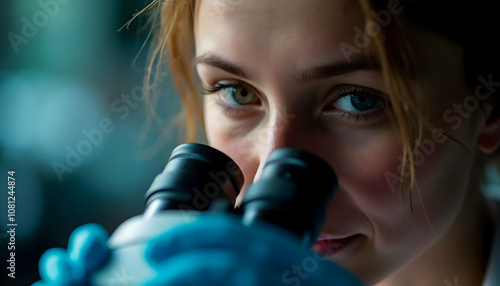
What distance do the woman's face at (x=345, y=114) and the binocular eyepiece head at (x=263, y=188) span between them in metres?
0.10

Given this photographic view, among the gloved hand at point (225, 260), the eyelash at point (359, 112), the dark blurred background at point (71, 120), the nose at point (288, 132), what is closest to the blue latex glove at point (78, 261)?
the gloved hand at point (225, 260)

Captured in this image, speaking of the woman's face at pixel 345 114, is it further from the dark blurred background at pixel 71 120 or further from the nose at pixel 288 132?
the dark blurred background at pixel 71 120

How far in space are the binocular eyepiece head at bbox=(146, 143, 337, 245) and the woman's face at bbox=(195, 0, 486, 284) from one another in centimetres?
10

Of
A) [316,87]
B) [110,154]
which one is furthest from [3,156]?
[316,87]

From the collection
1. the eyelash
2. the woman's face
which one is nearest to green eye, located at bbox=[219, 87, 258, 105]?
the woman's face

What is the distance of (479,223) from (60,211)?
1405mm

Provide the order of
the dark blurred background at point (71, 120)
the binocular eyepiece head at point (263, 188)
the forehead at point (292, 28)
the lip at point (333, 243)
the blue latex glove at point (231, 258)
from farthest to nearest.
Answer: the dark blurred background at point (71, 120), the lip at point (333, 243), the forehead at point (292, 28), the binocular eyepiece head at point (263, 188), the blue latex glove at point (231, 258)

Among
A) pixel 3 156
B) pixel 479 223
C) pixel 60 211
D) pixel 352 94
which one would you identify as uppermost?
pixel 352 94

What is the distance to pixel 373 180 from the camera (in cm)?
83

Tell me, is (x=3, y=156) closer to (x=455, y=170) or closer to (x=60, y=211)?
(x=60, y=211)

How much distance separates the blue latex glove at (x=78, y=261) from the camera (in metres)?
0.56

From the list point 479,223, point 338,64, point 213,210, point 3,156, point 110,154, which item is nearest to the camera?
point 213,210

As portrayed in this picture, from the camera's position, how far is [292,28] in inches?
30.5

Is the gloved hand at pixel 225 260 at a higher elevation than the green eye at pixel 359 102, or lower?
higher
